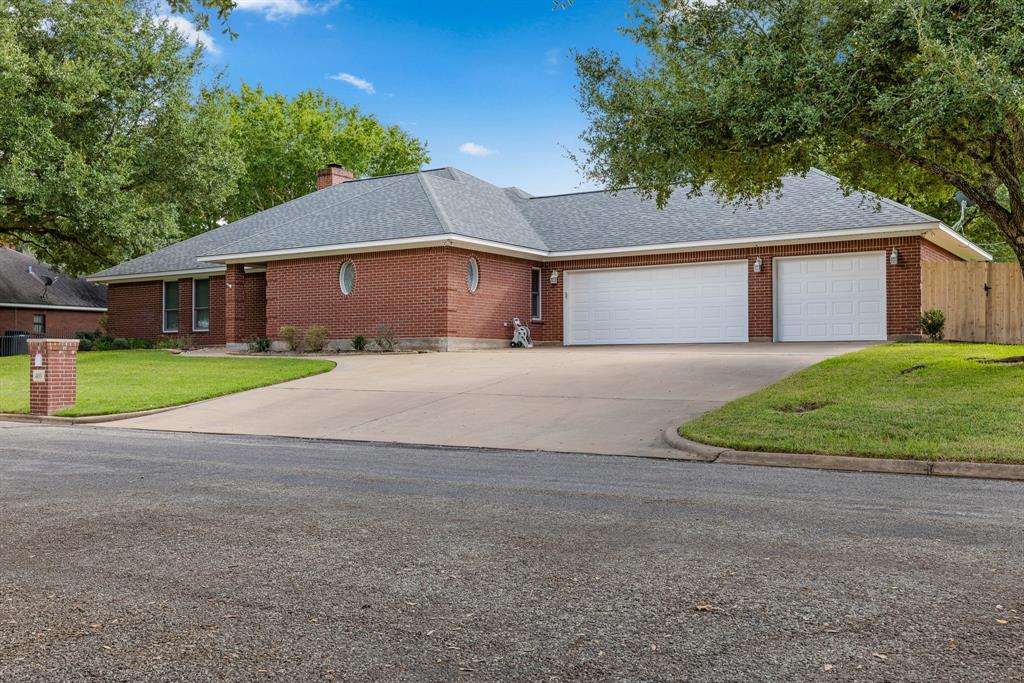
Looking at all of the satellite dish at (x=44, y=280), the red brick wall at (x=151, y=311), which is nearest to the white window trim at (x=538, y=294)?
the red brick wall at (x=151, y=311)

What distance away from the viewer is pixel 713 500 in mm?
7309

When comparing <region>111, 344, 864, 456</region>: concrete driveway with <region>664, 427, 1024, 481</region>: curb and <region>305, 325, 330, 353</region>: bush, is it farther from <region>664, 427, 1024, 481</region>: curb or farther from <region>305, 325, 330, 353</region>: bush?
<region>305, 325, 330, 353</region>: bush

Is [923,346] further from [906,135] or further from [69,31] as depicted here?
[69,31]

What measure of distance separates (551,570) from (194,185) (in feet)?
96.6

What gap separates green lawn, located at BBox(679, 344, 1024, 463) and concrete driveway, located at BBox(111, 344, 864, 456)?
0.91 m

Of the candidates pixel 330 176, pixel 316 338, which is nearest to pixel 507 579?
pixel 316 338

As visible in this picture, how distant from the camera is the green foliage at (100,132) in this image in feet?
84.5

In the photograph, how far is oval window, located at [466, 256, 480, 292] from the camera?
26.2m

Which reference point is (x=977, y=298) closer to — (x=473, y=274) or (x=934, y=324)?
(x=934, y=324)

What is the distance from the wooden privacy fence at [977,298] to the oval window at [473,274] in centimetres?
1227

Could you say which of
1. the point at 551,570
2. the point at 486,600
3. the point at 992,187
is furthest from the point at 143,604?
the point at 992,187

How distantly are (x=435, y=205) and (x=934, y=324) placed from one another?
14.3m

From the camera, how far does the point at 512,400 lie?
616 inches

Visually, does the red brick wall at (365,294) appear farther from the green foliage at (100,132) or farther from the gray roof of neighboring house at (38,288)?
the gray roof of neighboring house at (38,288)
